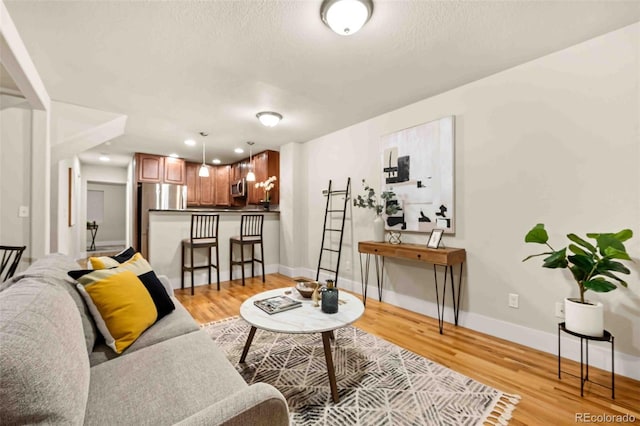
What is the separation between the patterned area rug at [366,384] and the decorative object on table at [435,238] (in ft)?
3.54

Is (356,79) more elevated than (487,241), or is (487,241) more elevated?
(356,79)

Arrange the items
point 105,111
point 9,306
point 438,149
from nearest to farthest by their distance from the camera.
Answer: point 9,306 < point 438,149 < point 105,111

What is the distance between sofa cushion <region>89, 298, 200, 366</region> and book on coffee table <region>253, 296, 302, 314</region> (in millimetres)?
455

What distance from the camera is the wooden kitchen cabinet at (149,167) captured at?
5.59 metres

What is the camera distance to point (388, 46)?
215cm

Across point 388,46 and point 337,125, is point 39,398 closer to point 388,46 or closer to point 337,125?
point 388,46

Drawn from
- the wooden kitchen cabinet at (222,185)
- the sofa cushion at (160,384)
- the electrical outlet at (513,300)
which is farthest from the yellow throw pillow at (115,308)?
the wooden kitchen cabinet at (222,185)

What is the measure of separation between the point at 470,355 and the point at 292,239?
3196 millimetres

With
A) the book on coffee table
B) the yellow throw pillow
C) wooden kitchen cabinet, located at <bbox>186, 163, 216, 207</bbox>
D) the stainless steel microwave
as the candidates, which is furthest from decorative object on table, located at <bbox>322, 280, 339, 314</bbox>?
wooden kitchen cabinet, located at <bbox>186, 163, 216, 207</bbox>

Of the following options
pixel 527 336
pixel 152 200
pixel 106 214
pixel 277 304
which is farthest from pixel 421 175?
pixel 106 214

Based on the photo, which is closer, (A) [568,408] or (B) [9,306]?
(B) [9,306]

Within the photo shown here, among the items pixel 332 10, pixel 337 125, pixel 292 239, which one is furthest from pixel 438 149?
pixel 292 239

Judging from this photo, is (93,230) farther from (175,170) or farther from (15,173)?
(15,173)

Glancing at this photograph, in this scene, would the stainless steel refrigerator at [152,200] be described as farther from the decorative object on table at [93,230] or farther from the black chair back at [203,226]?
the decorative object on table at [93,230]
